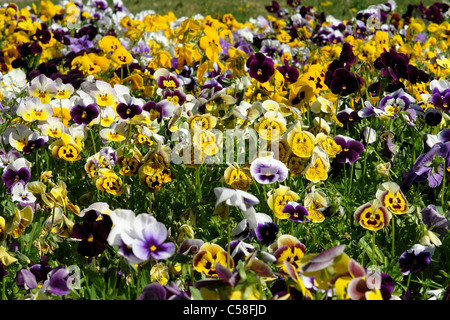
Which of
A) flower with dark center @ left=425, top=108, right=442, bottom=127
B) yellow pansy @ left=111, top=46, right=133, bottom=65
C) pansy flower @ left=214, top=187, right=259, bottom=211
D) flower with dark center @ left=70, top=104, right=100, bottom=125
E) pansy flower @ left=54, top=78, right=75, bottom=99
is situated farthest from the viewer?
yellow pansy @ left=111, top=46, right=133, bottom=65

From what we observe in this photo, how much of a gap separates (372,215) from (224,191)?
2.22 ft

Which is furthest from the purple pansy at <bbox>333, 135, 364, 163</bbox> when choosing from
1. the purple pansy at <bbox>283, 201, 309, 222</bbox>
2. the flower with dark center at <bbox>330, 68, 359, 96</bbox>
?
the purple pansy at <bbox>283, 201, 309, 222</bbox>

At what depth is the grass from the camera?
972 cm

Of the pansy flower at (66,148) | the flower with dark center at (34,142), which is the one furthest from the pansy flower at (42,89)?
the pansy flower at (66,148)

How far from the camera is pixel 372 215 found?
76.5 inches

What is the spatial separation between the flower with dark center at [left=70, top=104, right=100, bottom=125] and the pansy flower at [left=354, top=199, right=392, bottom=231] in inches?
54.5

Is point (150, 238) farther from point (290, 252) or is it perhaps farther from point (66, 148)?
point (66, 148)

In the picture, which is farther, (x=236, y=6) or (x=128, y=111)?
(x=236, y=6)

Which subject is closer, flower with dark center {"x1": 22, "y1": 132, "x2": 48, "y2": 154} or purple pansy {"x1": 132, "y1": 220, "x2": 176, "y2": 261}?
purple pansy {"x1": 132, "y1": 220, "x2": 176, "y2": 261}

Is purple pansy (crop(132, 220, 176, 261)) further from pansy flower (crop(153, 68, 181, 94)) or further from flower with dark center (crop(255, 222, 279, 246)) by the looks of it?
pansy flower (crop(153, 68, 181, 94))

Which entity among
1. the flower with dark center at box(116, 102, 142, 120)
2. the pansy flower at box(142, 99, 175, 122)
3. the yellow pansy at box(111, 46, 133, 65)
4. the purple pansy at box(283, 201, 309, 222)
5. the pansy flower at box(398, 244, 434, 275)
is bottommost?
the pansy flower at box(398, 244, 434, 275)

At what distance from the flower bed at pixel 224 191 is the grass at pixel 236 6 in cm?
619

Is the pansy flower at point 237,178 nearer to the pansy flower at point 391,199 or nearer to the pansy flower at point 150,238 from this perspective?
the pansy flower at point 391,199

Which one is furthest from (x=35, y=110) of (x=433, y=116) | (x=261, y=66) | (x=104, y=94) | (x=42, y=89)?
(x=433, y=116)
